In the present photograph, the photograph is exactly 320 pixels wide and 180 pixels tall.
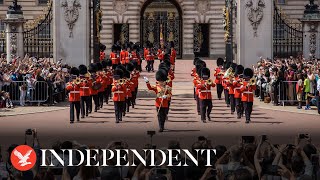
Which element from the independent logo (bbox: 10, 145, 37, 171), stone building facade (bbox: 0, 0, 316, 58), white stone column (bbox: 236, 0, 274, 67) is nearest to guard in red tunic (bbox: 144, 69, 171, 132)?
the independent logo (bbox: 10, 145, 37, 171)

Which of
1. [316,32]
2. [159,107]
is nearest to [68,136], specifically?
[159,107]

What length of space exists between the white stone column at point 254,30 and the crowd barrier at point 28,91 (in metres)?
7.74

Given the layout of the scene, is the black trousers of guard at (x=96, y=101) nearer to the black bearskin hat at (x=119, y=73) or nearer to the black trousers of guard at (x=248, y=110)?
the black bearskin hat at (x=119, y=73)

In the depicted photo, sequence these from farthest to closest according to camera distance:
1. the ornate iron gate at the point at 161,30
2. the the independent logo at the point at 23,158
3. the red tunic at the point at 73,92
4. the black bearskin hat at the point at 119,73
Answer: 1. the ornate iron gate at the point at 161,30
2. the black bearskin hat at the point at 119,73
3. the red tunic at the point at 73,92
4. the the independent logo at the point at 23,158

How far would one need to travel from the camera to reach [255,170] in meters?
10.0

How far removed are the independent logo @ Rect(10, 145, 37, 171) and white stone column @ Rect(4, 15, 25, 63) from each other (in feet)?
68.3

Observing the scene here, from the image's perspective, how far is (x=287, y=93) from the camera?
25672mm

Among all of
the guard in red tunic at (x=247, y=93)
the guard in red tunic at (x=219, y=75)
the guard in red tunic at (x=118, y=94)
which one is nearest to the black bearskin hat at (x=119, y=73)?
the guard in red tunic at (x=118, y=94)

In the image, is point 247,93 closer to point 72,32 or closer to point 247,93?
point 247,93

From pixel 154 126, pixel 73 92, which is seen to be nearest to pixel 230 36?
pixel 73 92

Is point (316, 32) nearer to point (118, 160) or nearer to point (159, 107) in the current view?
point (159, 107)

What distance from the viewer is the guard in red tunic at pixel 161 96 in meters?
19.8

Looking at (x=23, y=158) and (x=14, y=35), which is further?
(x=14, y=35)

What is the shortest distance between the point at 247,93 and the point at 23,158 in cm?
1195
